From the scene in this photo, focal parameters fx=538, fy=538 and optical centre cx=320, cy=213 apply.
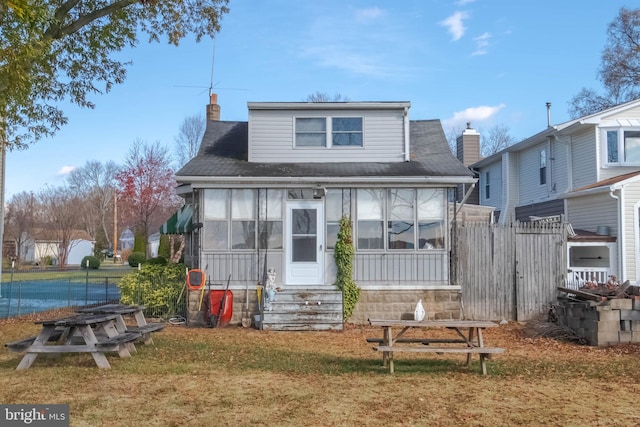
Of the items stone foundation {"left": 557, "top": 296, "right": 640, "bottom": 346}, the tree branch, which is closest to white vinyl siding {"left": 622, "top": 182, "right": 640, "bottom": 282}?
stone foundation {"left": 557, "top": 296, "right": 640, "bottom": 346}

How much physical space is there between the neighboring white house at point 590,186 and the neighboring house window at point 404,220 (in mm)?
4249

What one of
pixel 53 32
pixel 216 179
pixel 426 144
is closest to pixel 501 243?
pixel 426 144

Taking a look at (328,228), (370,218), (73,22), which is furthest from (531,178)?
(73,22)

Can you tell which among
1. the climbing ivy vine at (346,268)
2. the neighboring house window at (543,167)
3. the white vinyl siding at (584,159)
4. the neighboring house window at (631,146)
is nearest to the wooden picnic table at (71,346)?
the climbing ivy vine at (346,268)

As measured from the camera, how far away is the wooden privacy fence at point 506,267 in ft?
43.7

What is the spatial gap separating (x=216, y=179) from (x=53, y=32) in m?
4.55

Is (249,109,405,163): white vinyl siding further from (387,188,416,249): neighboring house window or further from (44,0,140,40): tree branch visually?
(44,0,140,40): tree branch

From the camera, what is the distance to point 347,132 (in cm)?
1427

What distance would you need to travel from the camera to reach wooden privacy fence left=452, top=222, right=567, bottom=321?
13305 mm

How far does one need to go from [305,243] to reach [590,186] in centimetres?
1003

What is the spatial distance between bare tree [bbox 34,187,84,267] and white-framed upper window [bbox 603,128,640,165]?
125 ft

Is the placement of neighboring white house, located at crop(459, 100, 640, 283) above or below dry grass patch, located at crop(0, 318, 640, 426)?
above

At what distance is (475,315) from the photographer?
13.3m

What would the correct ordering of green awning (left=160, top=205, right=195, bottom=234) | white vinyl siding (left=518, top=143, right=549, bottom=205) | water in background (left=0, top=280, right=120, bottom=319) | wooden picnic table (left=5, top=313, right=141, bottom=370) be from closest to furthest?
1. wooden picnic table (left=5, top=313, right=141, bottom=370)
2. green awning (left=160, top=205, right=195, bottom=234)
3. water in background (left=0, top=280, right=120, bottom=319)
4. white vinyl siding (left=518, top=143, right=549, bottom=205)
